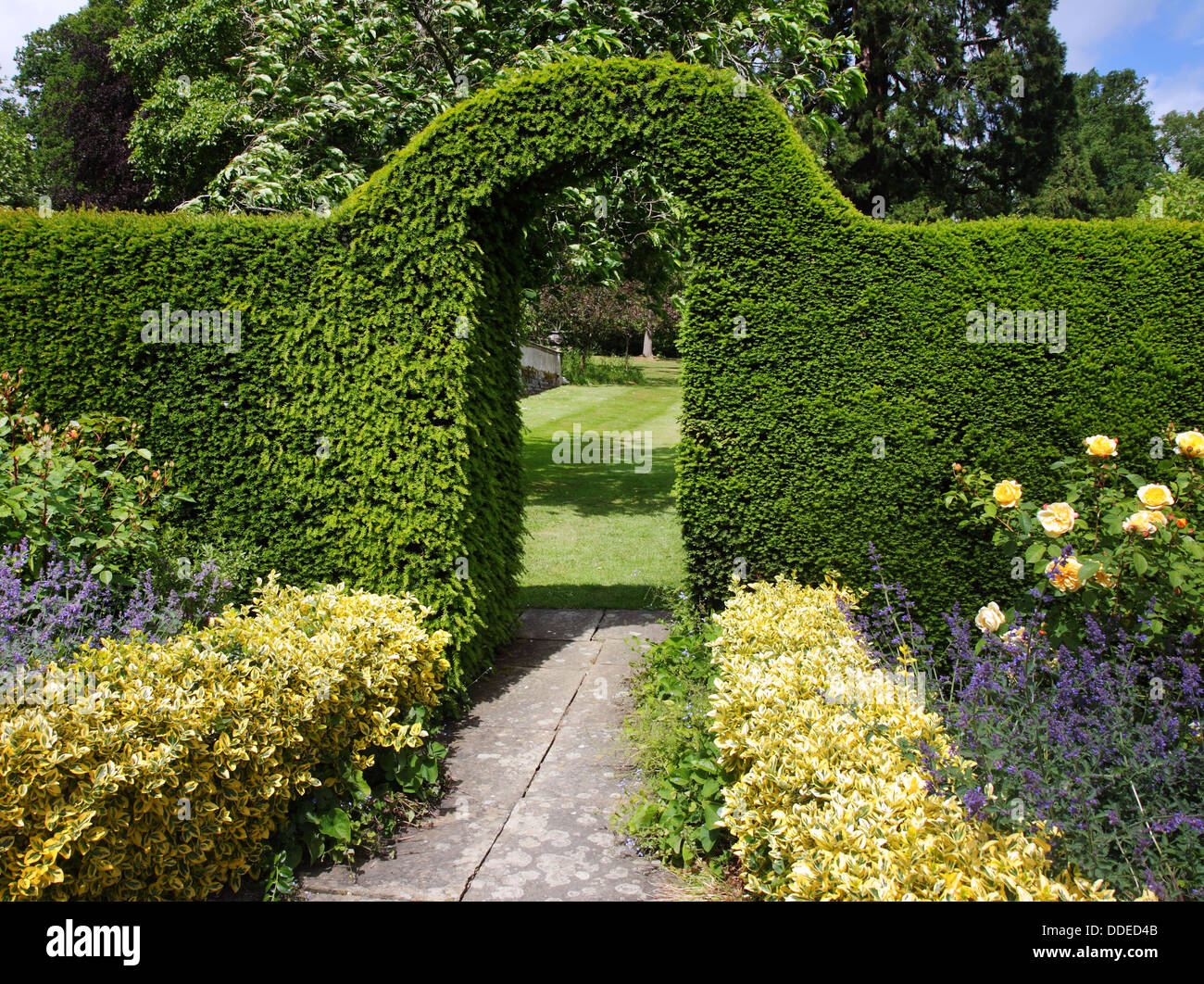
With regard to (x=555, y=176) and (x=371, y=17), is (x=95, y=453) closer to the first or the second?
(x=555, y=176)

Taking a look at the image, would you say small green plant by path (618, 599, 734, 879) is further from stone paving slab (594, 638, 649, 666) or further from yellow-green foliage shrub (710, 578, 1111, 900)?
stone paving slab (594, 638, 649, 666)

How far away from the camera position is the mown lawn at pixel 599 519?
877cm

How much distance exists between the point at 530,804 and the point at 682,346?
307 centimetres

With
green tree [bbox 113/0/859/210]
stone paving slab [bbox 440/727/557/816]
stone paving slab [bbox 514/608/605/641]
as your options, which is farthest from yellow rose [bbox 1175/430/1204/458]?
green tree [bbox 113/0/859/210]

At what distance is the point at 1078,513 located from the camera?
14.8ft

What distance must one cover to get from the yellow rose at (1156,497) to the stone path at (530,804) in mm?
3001

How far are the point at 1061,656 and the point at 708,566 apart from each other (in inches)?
90.1

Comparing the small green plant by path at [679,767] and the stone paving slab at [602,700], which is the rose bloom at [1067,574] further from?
the stone paving slab at [602,700]

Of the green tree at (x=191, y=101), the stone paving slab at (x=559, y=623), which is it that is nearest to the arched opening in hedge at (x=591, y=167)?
the stone paving slab at (x=559, y=623)

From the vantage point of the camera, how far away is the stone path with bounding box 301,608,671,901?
342 cm

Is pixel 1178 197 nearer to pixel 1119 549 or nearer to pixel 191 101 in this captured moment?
pixel 1119 549

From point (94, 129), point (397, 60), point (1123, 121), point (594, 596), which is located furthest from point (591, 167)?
point (1123, 121)

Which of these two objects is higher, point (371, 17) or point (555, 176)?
point (371, 17)
